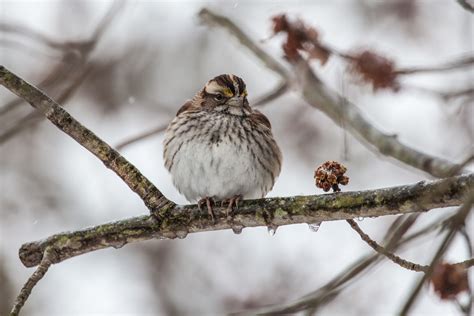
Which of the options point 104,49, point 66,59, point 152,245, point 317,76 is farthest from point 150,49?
point 317,76

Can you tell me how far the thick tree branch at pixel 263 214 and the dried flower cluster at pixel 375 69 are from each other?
1.81 feet

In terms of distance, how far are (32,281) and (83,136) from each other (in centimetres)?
102

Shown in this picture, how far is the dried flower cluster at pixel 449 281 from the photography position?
2.90m

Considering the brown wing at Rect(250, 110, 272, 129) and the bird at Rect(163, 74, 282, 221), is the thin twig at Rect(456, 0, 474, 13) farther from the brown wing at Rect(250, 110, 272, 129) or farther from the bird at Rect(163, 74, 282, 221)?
the brown wing at Rect(250, 110, 272, 129)

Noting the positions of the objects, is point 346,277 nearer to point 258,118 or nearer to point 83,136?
point 83,136

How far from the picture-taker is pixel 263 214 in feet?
14.5

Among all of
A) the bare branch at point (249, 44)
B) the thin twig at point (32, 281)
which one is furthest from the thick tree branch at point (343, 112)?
the thin twig at point (32, 281)

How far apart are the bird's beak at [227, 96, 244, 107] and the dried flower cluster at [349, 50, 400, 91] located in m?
2.56

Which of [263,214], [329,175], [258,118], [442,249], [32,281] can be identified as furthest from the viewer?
[258,118]

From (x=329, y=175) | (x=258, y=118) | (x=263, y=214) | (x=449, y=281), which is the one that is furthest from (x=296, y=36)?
(x=258, y=118)

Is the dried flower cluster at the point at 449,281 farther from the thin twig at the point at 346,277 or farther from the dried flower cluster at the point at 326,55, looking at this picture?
the dried flower cluster at the point at 326,55

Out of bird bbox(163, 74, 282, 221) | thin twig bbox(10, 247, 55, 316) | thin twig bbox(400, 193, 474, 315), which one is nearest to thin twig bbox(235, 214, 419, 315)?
thin twig bbox(400, 193, 474, 315)

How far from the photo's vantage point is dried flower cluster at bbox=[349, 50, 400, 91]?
11.7 ft

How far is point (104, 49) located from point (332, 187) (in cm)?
718
